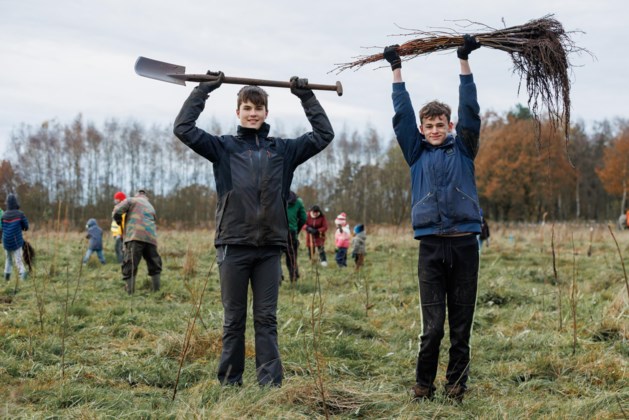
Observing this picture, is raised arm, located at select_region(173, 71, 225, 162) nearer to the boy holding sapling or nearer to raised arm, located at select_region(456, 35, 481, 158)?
the boy holding sapling

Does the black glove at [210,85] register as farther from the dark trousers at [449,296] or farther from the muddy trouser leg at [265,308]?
the dark trousers at [449,296]

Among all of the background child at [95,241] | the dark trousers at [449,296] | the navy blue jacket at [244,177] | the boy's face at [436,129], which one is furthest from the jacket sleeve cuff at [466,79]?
the background child at [95,241]

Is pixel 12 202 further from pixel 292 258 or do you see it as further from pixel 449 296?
pixel 449 296

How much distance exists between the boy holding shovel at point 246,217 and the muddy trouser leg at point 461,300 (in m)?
1.09

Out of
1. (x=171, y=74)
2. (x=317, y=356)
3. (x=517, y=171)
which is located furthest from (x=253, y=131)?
(x=517, y=171)

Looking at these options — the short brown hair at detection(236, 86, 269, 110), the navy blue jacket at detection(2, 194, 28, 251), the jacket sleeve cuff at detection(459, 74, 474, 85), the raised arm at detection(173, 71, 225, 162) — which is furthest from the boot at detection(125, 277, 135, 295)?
the jacket sleeve cuff at detection(459, 74, 474, 85)

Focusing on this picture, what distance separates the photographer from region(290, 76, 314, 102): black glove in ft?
12.5

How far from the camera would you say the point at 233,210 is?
11.5 feet

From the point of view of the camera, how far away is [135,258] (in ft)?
27.6

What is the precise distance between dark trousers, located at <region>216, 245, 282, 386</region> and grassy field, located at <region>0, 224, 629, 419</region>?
0.52ft

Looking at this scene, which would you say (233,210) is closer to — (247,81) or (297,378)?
(247,81)

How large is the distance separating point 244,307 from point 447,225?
1.37m

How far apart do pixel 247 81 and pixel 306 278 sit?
678 cm

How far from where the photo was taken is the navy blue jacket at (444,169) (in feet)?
11.3
